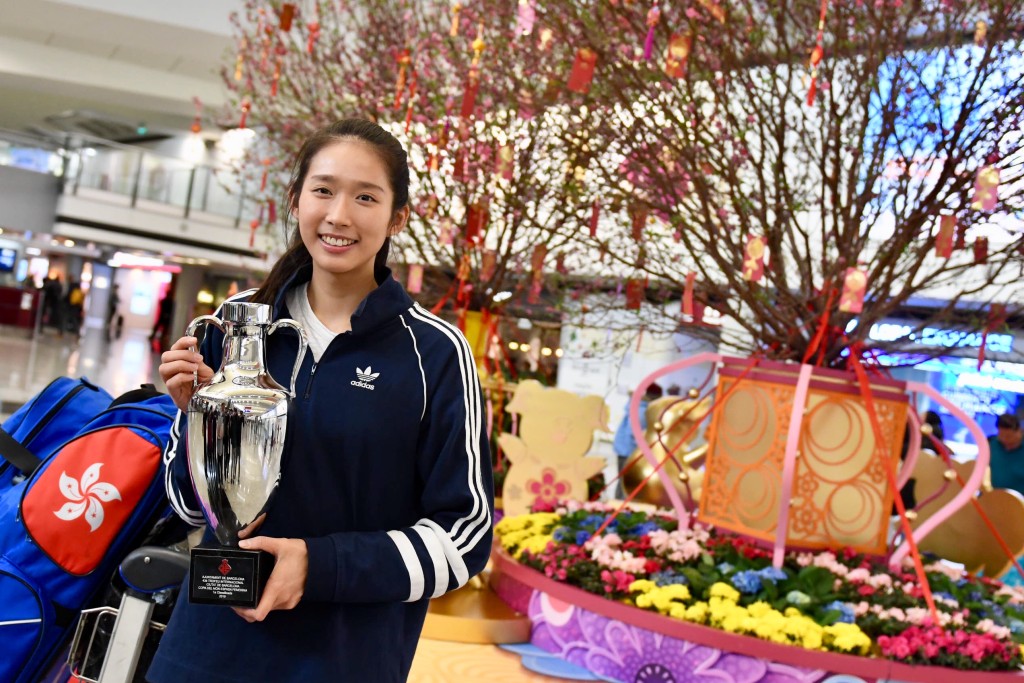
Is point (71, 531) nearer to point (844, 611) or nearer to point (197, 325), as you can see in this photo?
point (197, 325)

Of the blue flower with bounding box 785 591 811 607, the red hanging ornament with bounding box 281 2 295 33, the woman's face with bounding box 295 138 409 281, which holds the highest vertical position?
the red hanging ornament with bounding box 281 2 295 33

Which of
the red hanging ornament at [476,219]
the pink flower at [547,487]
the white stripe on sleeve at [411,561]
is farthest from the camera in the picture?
the red hanging ornament at [476,219]

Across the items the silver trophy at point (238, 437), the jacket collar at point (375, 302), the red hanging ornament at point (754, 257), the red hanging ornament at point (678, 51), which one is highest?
Answer: the red hanging ornament at point (678, 51)

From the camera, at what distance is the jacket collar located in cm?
162

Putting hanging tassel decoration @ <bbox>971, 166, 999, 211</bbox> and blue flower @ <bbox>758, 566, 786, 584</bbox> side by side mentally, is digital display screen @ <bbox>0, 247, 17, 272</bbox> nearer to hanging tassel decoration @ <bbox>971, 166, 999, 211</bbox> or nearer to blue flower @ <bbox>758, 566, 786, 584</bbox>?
blue flower @ <bbox>758, 566, 786, 584</bbox>

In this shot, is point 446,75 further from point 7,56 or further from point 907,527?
point 7,56

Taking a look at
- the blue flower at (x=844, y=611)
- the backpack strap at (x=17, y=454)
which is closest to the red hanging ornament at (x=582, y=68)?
the blue flower at (x=844, y=611)

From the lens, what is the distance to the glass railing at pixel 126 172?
19.8 meters

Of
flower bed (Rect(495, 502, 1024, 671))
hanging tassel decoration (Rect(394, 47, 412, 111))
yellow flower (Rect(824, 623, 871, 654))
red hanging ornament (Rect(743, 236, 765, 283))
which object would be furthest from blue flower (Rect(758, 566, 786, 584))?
hanging tassel decoration (Rect(394, 47, 412, 111))

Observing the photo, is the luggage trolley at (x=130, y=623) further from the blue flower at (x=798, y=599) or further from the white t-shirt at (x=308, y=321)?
the blue flower at (x=798, y=599)

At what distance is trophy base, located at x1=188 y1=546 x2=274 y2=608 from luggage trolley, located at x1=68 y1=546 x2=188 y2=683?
36cm

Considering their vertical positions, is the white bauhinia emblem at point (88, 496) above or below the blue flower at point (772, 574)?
above

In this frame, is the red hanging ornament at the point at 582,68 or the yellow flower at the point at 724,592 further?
the red hanging ornament at the point at 582,68

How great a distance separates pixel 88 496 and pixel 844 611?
2.95 meters
